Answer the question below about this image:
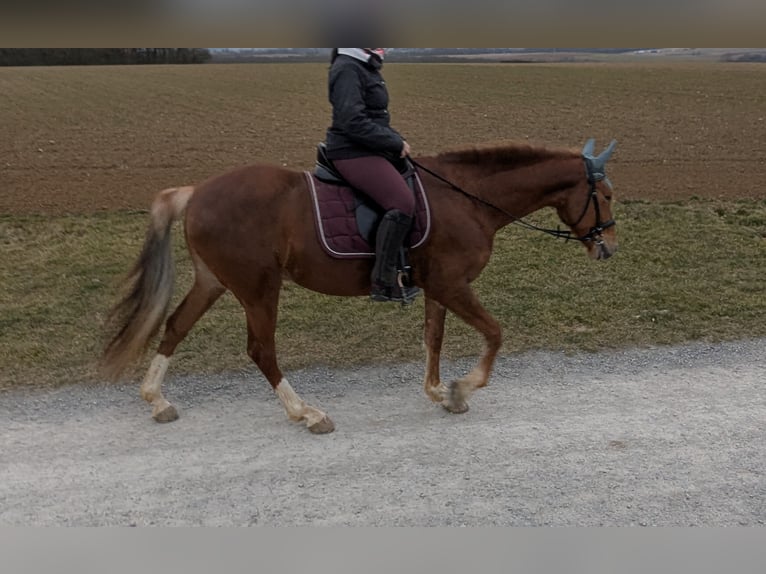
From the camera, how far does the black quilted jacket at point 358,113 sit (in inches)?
158

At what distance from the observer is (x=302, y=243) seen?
14.8 ft

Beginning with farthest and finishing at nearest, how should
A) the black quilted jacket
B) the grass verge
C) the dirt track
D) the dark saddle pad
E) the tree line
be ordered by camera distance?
the grass verge
the dark saddle pad
the black quilted jacket
the dirt track
the tree line

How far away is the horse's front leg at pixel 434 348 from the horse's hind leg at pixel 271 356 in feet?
2.85

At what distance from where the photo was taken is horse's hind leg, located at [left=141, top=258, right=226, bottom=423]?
15.9 ft

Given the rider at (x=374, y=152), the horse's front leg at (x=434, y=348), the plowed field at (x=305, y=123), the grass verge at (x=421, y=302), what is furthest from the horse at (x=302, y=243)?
the plowed field at (x=305, y=123)

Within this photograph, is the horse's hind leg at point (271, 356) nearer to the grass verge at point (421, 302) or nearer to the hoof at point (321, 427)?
the hoof at point (321, 427)

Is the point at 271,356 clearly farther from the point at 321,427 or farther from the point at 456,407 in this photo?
the point at 456,407

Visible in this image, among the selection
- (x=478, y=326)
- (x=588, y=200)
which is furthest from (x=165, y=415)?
(x=588, y=200)

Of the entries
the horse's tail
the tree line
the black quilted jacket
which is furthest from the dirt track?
the tree line

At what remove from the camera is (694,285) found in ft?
25.7

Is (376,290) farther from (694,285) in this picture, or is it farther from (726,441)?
(694,285)

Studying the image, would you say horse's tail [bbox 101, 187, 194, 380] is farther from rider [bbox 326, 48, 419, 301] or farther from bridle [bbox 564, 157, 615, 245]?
bridle [bbox 564, 157, 615, 245]

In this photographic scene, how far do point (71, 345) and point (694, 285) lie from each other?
671 cm

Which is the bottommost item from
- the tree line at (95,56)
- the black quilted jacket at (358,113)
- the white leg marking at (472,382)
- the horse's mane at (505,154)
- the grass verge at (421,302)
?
the grass verge at (421,302)
